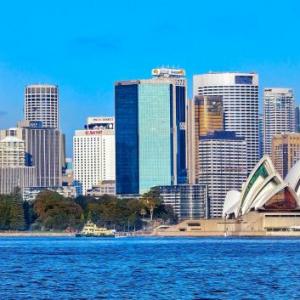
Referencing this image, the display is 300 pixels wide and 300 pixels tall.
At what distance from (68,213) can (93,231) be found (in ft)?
53.9

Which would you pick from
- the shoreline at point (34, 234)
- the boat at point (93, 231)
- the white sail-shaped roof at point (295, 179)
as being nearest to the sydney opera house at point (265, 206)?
the white sail-shaped roof at point (295, 179)

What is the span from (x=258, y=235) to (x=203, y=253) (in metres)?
62.0

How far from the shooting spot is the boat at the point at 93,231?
531 feet

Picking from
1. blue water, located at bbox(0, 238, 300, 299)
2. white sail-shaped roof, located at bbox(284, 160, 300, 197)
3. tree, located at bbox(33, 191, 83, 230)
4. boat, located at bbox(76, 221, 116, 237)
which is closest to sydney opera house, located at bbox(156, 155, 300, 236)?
white sail-shaped roof, located at bbox(284, 160, 300, 197)

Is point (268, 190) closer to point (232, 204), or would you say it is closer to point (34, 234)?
point (232, 204)

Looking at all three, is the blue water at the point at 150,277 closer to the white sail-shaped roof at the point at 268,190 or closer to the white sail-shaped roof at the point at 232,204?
the white sail-shaped roof at the point at 268,190

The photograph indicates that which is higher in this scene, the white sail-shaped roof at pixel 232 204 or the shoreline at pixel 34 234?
the white sail-shaped roof at pixel 232 204

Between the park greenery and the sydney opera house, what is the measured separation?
1850 centimetres

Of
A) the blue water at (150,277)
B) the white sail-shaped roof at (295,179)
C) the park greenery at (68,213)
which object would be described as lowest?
the blue water at (150,277)

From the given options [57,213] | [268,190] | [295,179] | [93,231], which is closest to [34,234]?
[57,213]

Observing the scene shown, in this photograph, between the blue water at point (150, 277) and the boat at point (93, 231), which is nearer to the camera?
the blue water at point (150, 277)

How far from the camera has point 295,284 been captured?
5534 cm

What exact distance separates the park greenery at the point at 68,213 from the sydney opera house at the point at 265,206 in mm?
18500

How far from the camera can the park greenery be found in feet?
579
